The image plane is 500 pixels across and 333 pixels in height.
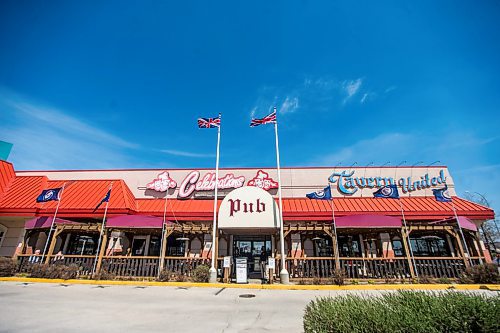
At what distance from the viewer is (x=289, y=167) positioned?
22.6m

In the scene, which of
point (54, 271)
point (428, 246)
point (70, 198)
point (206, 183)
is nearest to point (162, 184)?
point (206, 183)

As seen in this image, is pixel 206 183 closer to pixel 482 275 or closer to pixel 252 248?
pixel 252 248

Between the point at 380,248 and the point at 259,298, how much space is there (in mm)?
13003

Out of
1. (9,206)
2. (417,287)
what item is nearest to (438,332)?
(417,287)

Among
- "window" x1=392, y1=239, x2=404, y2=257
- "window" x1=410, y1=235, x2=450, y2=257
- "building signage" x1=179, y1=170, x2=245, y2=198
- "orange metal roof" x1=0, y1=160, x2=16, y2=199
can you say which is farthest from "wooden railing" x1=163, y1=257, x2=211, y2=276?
"orange metal roof" x1=0, y1=160, x2=16, y2=199

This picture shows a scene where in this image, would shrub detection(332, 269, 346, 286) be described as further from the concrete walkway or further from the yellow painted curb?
the concrete walkway

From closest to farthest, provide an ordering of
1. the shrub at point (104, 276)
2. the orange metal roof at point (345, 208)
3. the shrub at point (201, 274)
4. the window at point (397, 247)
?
the shrub at point (201, 274) → the shrub at point (104, 276) → the orange metal roof at point (345, 208) → the window at point (397, 247)

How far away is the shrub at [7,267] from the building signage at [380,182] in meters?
23.5

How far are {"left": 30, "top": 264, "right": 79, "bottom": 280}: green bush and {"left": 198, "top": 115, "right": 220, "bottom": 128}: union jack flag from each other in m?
11.7

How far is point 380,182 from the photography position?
21.2 m

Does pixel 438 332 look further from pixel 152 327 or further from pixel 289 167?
pixel 289 167

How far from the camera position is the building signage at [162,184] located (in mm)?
21781

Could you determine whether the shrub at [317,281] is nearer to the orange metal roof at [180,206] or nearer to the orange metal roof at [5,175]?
the orange metal roof at [180,206]

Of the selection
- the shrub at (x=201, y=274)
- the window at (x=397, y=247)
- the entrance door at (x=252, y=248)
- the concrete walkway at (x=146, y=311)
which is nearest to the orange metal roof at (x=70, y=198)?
the shrub at (x=201, y=274)
